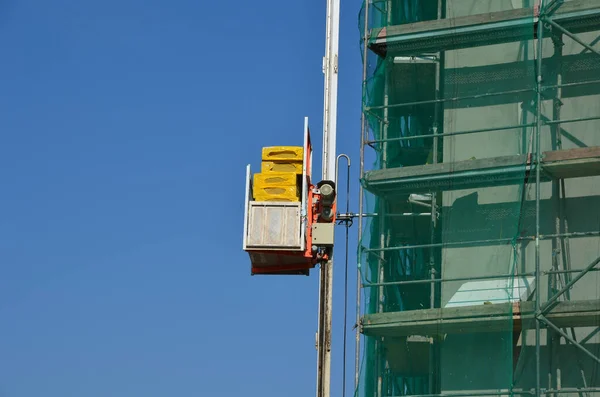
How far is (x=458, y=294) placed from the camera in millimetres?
21281

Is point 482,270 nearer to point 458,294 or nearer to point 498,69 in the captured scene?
point 458,294

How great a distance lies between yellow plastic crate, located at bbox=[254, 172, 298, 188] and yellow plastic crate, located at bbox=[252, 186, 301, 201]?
62 mm

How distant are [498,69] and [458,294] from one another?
357cm

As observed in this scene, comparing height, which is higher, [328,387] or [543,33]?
[543,33]

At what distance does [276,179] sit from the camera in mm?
22312

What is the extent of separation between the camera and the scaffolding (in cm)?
2058

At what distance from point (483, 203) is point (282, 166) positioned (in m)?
3.10

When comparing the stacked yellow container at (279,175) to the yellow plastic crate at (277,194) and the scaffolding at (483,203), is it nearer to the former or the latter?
the yellow plastic crate at (277,194)

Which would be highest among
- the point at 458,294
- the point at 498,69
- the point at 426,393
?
the point at 498,69

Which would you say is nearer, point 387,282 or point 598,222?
point 598,222

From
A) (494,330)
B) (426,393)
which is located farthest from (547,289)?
(426,393)

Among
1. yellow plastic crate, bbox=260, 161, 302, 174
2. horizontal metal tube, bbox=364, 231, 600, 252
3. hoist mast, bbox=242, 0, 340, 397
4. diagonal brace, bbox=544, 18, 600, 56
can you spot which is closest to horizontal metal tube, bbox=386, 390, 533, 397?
hoist mast, bbox=242, 0, 340, 397

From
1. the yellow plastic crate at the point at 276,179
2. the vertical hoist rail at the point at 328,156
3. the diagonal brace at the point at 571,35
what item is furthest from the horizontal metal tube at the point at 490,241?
the diagonal brace at the point at 571,35

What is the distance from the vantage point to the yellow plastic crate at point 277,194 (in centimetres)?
2222
